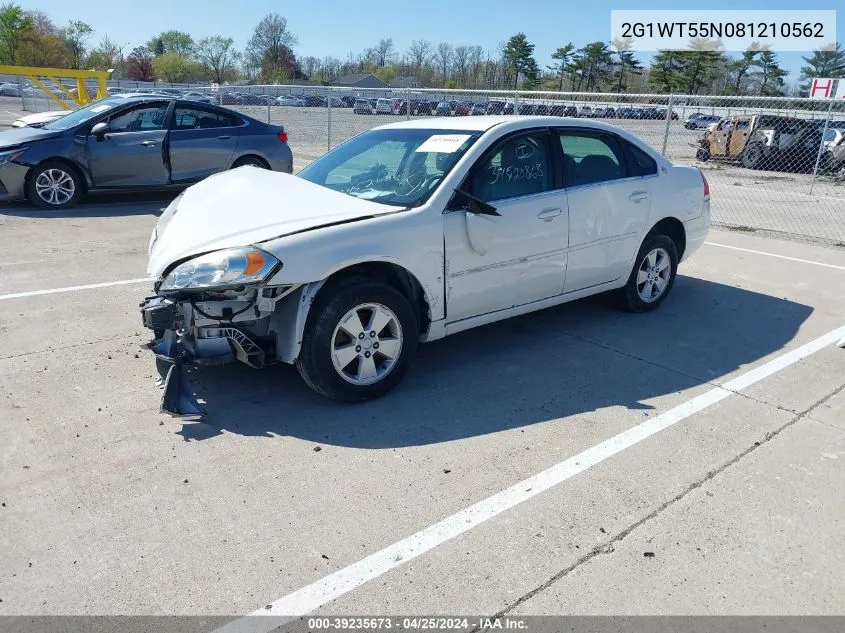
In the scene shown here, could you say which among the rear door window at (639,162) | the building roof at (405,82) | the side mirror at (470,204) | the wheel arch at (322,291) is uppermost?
the building roof at (405,82)

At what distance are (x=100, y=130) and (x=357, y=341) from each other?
282 inches

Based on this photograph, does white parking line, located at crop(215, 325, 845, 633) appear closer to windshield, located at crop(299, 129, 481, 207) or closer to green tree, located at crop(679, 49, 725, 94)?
windshield, located at crop(299, 129, 481, 207)

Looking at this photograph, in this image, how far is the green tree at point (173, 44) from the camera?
115250 mm

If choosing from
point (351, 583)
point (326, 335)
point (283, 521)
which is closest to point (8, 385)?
point (326, 335)

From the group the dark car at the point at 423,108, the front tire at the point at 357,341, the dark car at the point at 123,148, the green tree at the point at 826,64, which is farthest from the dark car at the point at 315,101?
the green tree at the point at 826,64

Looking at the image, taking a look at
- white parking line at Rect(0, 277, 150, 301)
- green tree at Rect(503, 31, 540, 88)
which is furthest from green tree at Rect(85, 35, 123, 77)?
white parking line at Rect(0, 277, 150, 301)

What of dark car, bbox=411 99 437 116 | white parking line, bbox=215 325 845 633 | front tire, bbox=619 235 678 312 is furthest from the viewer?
dark car, bbox=411 99 437 116

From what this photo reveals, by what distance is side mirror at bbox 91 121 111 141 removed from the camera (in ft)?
30.5

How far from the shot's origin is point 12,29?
7969cm

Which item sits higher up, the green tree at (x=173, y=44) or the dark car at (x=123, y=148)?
the green tree at (x=173, y=44)

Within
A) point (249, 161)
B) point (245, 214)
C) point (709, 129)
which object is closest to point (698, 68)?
point (709, 129)

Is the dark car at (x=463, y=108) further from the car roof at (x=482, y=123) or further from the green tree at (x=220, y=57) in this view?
the green tree at (x=220, y=57)

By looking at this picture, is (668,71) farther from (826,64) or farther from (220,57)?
(220,57)

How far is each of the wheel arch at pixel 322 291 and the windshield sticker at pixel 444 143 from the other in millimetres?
989
